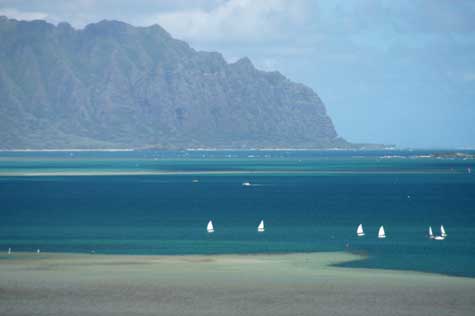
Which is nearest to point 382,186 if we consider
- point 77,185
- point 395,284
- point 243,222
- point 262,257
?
point 77,185

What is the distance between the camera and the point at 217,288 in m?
55.0

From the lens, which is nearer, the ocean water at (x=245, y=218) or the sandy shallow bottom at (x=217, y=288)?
the sandy shallow bottom at (x=217, y=288)

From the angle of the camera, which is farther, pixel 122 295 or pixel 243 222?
pixel 243 222

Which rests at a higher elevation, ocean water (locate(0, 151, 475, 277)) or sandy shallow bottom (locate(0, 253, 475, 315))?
ocean water (locate(0, 151, 475, 277))

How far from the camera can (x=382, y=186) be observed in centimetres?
16450

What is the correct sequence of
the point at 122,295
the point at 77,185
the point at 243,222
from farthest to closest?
the point at 77,185
the point at 243,222
the point at 122,295

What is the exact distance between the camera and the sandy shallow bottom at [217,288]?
4925cm

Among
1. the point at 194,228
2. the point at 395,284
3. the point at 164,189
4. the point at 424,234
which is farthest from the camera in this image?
the point at 164,189

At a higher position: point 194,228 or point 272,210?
point 272,210

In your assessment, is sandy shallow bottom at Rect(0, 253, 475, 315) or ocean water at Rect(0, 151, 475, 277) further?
ocean water at Rect(0, 151, 475, 277)

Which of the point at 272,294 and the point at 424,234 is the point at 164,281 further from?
the point at 424,234

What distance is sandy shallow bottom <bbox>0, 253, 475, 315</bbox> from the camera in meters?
49.2

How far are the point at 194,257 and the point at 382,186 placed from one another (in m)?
99.1

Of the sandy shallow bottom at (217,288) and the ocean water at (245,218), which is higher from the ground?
the ocean water at (245,218)
